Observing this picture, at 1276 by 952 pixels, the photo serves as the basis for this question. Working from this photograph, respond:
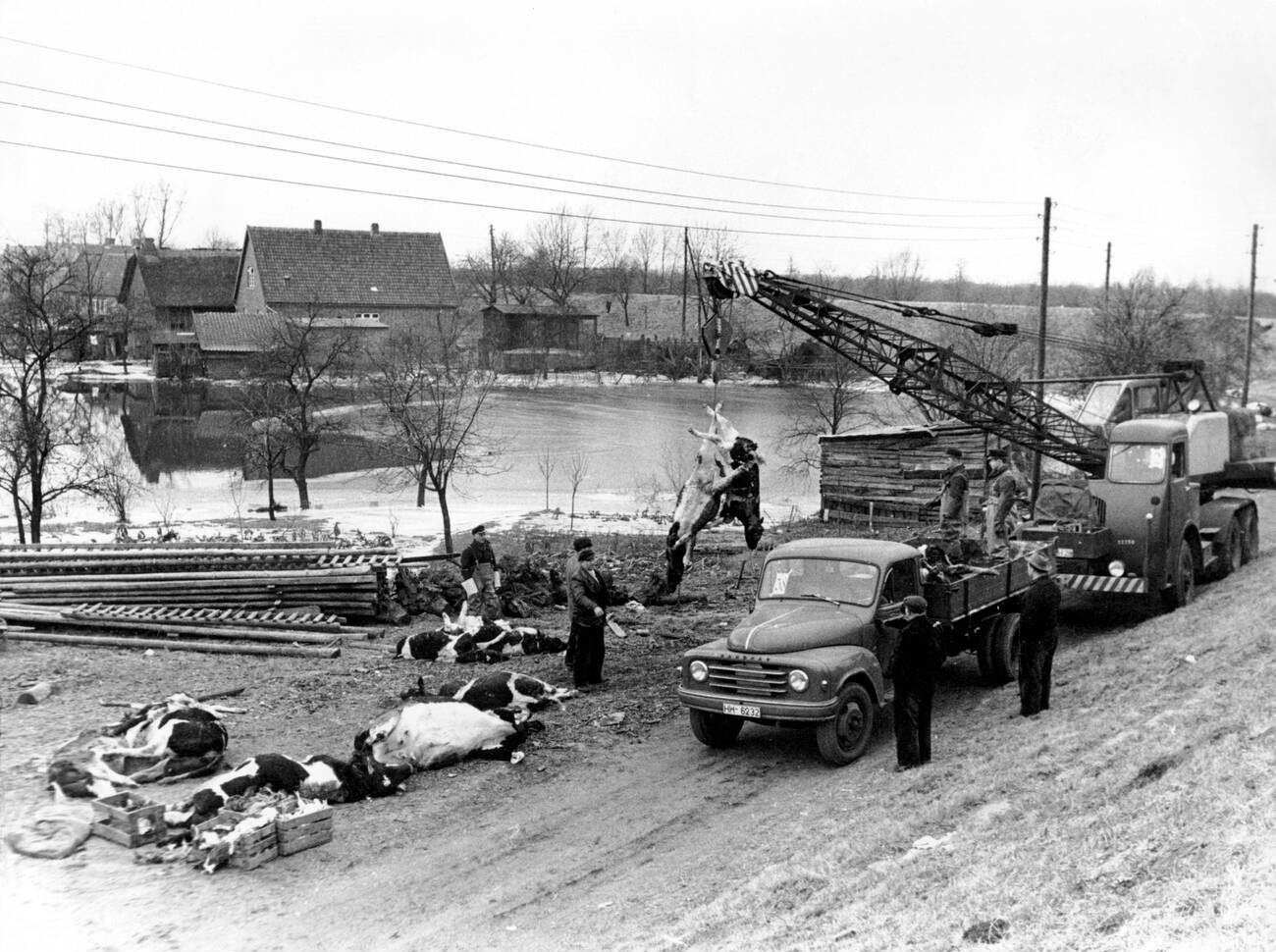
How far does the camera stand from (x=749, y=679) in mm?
→ 10211

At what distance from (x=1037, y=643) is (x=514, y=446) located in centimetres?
3486

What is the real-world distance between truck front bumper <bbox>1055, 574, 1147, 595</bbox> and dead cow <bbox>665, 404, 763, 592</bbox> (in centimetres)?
450

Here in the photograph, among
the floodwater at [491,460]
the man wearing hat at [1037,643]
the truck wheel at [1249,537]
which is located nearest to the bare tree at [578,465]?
the floodwater at [491,460]

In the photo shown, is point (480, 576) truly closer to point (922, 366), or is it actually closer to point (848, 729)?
point (848, 729)

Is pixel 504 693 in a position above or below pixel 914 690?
below

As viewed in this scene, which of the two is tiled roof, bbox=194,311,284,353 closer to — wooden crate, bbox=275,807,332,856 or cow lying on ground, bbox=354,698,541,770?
cow lying on ground, bbox=354,698,541,770

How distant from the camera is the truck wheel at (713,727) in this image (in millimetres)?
10727

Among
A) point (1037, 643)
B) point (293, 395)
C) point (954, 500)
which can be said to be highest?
point (293, 395)

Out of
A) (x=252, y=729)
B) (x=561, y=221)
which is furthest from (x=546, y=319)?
(x=252, y=729)

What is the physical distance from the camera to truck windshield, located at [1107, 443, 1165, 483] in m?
15.7

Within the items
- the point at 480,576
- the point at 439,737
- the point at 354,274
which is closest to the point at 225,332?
the point at 354,274

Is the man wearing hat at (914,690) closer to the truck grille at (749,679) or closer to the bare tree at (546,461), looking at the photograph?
the truck grille at (749,679)

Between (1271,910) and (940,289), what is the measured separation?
130 metres

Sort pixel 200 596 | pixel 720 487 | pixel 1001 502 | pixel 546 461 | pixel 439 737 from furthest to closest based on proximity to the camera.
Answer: pixel 546 461, pixel 1001 502, pixel 200 596, pixel 720 487, pixel 439 737
